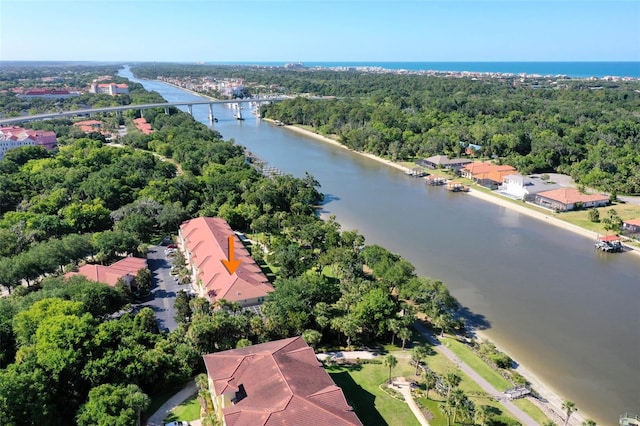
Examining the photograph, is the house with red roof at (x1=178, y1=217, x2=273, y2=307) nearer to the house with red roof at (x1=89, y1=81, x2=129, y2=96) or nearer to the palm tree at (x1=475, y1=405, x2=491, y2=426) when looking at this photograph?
the palm tree at (x1=475, y1=405, x2=491, y2=426)

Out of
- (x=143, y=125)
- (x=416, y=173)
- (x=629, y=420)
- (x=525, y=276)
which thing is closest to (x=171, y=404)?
(x=629, y=420)

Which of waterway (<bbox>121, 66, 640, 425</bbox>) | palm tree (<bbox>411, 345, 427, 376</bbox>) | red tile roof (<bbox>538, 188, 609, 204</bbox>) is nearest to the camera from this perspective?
palm tree (<bbox>411, 345, 427, 376</bbox>)

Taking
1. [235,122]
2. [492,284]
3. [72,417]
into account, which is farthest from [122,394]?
[235,122]

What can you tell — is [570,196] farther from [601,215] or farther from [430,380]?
[430,380]

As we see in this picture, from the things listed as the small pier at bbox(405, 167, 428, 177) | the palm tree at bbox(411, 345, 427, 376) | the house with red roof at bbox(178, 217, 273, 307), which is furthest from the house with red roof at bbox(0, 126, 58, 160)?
the palm tree at bbox(411, 345, 427, 376)

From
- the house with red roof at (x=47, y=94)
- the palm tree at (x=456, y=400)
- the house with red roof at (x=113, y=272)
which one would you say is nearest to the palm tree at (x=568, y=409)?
the palm tree at (x=456, y=400)

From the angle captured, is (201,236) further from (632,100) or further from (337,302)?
(632,100)
